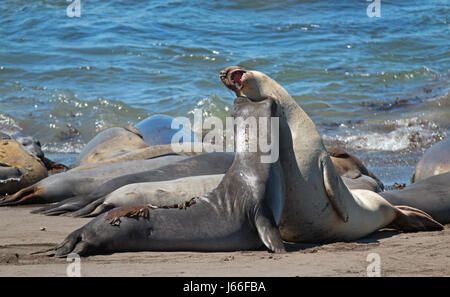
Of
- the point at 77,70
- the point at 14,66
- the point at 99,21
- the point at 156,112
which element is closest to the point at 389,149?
the point at 156,112

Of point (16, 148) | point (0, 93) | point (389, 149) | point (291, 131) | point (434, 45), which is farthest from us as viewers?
point (434, 45)

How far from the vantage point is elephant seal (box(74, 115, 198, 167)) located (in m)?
8.22

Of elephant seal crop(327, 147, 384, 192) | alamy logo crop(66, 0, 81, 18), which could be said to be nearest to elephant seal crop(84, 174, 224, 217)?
elephant seal crop(327, 147, 384, 192)

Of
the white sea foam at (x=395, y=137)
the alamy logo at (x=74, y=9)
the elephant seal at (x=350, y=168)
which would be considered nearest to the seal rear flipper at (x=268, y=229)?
the elephant seal at (x=350, y=168)

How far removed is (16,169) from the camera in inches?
294

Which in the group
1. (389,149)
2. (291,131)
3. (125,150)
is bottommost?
(389,149)

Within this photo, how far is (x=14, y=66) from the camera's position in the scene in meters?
16.2

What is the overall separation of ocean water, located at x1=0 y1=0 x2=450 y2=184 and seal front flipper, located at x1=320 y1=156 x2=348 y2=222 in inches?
154

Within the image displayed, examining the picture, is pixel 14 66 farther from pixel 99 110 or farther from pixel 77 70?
pixel 99 110

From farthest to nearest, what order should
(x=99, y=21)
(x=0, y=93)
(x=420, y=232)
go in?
(x=99, y=21) < (x=0, y=93) < (x=420, y=232)

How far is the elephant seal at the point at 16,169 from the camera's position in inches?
291

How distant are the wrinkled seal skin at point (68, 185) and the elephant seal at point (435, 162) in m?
2.48

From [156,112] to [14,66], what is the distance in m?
4.87

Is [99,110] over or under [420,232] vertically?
under
